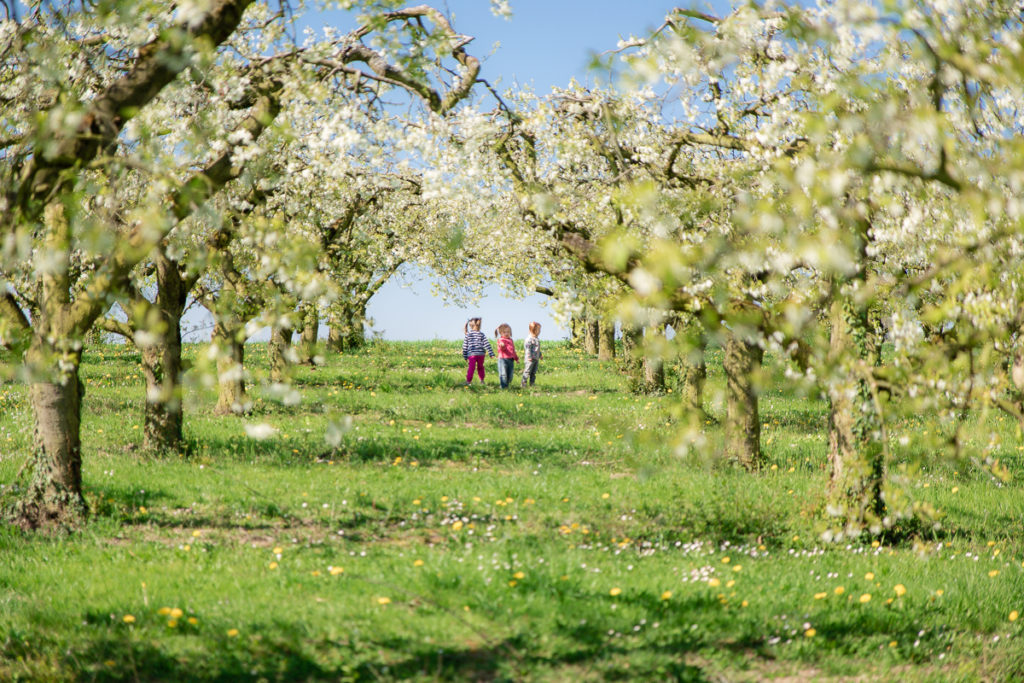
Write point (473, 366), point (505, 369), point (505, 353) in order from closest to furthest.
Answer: point (505, 353) → point (505, 369) → point (473, 366)

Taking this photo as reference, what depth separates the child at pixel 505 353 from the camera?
21875 millimetres

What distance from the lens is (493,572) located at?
24.8 ft

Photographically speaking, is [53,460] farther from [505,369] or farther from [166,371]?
[505,369]

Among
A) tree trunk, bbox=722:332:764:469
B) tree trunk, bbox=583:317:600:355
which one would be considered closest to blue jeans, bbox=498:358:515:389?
tree trunk, bbox=722:332:764:469

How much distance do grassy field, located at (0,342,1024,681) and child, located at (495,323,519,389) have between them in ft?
26.7

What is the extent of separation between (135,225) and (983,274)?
7.83 m

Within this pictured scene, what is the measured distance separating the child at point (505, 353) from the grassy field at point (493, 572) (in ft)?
26.7

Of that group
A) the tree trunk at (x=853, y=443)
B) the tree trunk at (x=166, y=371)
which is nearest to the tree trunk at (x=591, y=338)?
the tree trunk at (x=166, y=371)

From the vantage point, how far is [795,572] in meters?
8.02

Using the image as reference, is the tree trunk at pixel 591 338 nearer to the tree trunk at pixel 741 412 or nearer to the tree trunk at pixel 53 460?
the tree trunk at pixel 741 412

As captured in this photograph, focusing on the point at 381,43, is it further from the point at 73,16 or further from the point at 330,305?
the point at 330,305

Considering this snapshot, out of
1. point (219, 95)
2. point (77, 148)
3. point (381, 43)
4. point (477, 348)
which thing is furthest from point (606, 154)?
point (477, 348)

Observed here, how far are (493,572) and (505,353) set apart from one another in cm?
1462

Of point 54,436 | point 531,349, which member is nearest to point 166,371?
point 54,436
